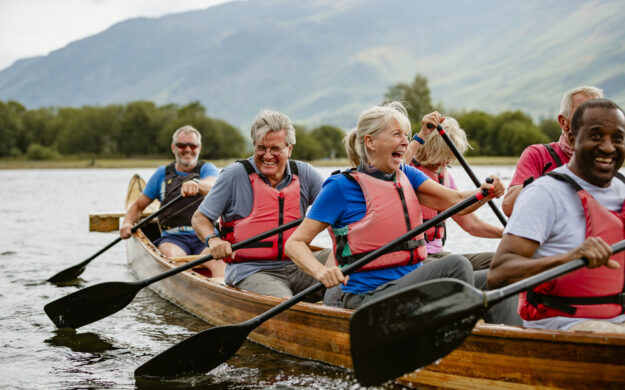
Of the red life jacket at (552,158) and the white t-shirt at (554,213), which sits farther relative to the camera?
the red life jacket at (552,158)

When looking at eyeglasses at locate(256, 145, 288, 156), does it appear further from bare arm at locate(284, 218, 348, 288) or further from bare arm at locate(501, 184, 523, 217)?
bare arm at locate(501, 184, 523, 217)

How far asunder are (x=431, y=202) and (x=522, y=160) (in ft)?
2.48

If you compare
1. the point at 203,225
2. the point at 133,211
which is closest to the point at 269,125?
the point at 203,225

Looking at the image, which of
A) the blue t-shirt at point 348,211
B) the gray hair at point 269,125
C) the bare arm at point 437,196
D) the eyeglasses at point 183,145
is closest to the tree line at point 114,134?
the eyeglasses at point 183,145

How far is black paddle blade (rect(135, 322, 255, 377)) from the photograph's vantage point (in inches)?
168

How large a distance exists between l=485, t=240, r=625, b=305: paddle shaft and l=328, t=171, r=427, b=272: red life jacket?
917 millimetres

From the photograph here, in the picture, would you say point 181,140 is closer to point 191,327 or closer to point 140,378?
point 191,327

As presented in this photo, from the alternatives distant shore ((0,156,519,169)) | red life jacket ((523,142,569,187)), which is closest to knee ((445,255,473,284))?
red life jacket ((523,142,569,187))

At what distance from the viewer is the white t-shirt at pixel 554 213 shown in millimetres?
2678

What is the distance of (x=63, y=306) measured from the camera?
214 inches

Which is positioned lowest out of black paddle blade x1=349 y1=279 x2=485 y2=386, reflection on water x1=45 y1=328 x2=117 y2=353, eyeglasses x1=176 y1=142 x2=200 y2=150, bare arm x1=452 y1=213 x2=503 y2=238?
reflection on water x1=45 y1=328 x2=117 y2=353

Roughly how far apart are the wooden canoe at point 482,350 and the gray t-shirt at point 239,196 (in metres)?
0.20

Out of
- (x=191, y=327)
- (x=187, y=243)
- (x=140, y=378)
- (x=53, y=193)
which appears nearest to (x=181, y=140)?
(x=187, y=243)

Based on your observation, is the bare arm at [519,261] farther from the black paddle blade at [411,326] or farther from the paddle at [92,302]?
the paddle at [92,302]
